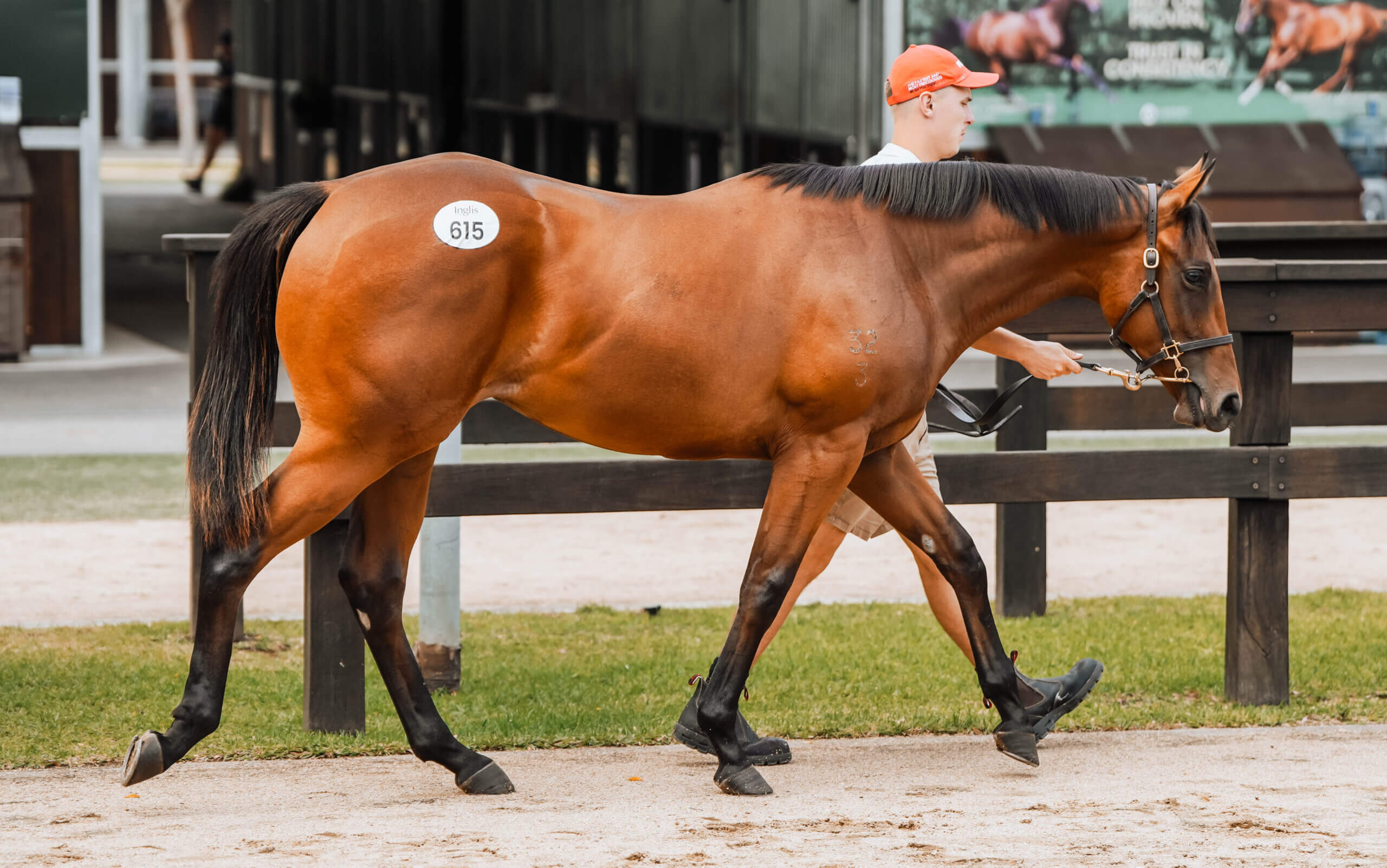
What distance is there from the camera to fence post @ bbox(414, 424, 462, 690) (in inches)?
223

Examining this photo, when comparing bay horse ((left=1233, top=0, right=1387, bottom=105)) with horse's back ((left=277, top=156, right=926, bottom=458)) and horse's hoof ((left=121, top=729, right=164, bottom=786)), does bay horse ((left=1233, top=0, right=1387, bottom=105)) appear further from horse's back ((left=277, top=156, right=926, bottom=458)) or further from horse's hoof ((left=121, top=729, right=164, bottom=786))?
horse's hoof ((left=121, top=729, right=164, bottom=786))

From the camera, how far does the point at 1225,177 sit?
17188mm

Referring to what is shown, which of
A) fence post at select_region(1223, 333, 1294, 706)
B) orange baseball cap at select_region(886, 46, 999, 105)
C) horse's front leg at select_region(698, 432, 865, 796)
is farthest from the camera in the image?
fence post at select_region(1223, 333, 1294, 706)

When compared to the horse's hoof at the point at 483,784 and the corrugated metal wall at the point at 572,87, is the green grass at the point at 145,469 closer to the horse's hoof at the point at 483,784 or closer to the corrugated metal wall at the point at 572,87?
the horse's hoof at the point at 483,784

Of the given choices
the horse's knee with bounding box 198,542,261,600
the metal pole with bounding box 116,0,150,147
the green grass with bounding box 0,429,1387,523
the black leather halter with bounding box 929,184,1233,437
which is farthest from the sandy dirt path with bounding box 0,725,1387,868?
the metal pole with bounding box 116,0,150,147

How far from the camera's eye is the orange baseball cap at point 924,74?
4.91 m

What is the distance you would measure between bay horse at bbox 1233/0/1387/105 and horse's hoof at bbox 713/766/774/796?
14.8m

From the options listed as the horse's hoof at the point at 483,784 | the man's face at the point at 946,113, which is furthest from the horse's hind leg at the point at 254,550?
the man's face at the point at 946,113

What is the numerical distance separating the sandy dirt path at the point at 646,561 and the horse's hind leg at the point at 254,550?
273cm

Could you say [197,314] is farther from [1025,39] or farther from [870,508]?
[1025,39]

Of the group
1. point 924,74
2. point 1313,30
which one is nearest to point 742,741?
point 924,74

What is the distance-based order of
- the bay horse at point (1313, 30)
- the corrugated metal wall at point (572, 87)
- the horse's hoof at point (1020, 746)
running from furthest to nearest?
1. the corrugated metal wall at point (572, 87)
2. the bay horse at point (1313, 30)
3. the horse's hoof at point (1020, 746)

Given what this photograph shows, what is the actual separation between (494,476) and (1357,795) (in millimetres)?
2451

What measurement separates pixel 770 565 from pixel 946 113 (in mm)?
1448
